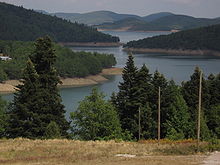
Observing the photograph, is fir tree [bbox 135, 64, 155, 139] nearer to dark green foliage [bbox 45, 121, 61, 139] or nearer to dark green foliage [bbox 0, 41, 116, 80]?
dark green foliage [bbox 45, 121, 61, 139]

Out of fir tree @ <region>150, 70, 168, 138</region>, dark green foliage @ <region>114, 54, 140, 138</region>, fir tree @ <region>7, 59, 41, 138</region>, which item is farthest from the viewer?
fir tree @ <region>150, 70, 168, 138</region>

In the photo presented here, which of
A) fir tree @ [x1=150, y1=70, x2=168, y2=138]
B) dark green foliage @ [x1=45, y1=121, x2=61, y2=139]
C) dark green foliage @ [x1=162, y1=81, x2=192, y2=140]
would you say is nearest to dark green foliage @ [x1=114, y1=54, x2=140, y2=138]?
fir tree @ [x1=150, y1=70, x2=168, y2=138]

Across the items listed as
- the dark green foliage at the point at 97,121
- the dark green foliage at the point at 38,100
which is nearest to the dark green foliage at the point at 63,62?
the dark green foliage at the point at 38,100

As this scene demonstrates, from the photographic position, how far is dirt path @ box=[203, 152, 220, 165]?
18.8 m

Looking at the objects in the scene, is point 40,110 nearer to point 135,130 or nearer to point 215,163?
point 135,130

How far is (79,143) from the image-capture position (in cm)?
2553

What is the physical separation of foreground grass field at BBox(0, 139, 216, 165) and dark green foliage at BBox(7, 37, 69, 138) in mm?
5694

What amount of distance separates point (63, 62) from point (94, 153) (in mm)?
92976

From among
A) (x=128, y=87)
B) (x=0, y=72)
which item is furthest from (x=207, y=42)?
(x=128, y=87)

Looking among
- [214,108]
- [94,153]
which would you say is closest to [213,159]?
[94,153]

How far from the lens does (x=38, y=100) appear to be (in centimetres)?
3225

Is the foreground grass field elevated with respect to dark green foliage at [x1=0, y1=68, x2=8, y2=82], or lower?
elevated

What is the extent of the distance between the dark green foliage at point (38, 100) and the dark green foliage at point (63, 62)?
60875 mm

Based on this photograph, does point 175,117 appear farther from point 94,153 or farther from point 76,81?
point 76,81
